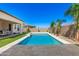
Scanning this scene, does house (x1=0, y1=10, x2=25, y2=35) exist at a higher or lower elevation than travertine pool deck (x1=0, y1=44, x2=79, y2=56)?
higher

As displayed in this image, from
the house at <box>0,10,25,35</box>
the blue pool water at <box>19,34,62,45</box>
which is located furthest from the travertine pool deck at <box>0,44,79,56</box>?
the house at <box>0,10,25,35</box>

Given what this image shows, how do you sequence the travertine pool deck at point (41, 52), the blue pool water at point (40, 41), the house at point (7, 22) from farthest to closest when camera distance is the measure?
the house at point (7, 22)
the blue pool water at point (40, 41)
the travertine pool deck at point (41, 52)

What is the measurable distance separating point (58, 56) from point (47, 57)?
515 millimetres

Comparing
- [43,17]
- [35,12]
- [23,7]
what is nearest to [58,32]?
[43,17]

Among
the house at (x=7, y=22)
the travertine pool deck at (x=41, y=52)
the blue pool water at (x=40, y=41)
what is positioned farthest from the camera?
the house at (x=7, y=22)

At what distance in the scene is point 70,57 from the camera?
21.4ft

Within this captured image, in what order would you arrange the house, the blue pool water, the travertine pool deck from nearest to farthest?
the travertine pool deck < the blue pool water < the house

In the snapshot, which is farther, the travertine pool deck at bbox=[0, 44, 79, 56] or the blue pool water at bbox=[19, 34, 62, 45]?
the blue pool water at bbox=[19, 34, 62, 45]

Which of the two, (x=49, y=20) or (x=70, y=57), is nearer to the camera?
(x=70, y=57)

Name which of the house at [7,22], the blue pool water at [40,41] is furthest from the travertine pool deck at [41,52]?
the house at [7,22]

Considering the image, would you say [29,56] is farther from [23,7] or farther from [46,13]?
[46,13]

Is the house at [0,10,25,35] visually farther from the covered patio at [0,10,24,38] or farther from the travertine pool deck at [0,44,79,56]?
the travertine pool deck at [0,44,79,56]

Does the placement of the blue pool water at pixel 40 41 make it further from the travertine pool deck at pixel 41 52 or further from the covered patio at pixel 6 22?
the travertine pool deck at pixel 41 52

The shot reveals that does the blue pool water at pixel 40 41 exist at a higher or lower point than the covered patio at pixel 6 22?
lower
